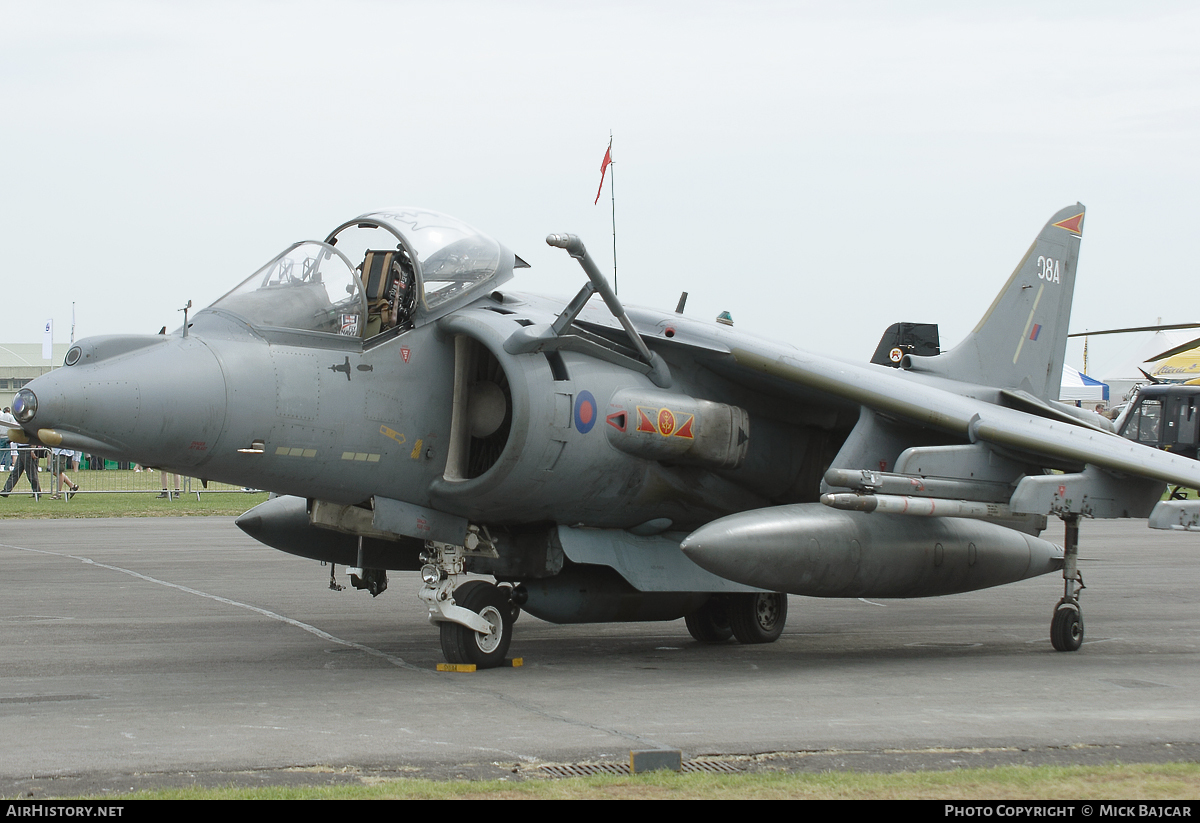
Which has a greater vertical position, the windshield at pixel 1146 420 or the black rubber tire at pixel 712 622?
the windshield at pixel 1146 420

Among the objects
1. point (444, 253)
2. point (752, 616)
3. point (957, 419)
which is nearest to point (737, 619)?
point (752, 616)

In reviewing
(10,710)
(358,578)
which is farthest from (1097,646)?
(10,710)

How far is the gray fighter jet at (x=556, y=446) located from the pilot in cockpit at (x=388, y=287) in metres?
0.02

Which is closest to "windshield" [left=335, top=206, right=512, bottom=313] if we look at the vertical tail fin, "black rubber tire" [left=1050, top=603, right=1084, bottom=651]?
the vertical tail fin

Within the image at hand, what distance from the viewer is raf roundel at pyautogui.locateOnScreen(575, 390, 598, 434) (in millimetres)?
9219

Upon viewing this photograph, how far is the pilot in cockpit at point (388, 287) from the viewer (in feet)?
29.8

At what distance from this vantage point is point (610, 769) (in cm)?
602

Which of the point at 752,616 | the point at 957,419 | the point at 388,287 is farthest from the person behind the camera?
the point at 752,616

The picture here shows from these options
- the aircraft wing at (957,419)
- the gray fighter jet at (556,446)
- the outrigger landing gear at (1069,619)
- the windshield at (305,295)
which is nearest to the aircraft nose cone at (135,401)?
the gray fighter jet at (556,446)

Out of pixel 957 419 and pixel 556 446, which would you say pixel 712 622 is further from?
pixel 556 446

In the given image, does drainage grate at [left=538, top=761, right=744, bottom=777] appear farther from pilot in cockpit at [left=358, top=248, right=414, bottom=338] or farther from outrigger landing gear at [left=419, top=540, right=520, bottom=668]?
pilot in cockpit at [left=358, top=248, right=414, bottom=338]

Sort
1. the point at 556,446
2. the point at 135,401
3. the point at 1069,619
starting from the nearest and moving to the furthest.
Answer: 1. the point at 135,401
2. the point at 556,446
3. the point at 1069,619

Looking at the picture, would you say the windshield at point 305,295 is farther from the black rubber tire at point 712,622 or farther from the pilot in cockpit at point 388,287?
the black rubber tire at point 712,622

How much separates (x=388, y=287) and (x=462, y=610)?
2397 millimetres
